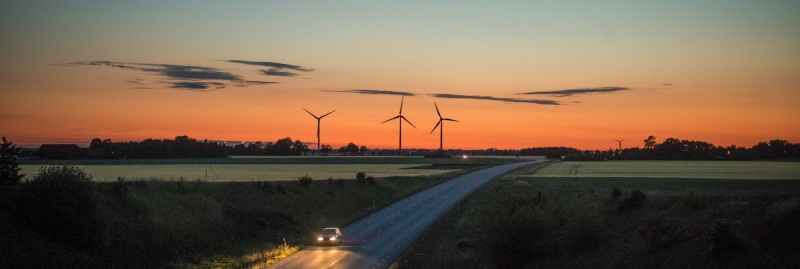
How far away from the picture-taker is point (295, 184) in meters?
73.8

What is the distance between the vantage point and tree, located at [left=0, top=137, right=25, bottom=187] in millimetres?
38250

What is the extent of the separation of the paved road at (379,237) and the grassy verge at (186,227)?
209 centimetres

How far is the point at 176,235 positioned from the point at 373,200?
39.2m

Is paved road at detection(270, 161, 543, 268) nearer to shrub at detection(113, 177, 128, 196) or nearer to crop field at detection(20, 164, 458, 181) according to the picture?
shrub at detection(113, 177, 128, 196)

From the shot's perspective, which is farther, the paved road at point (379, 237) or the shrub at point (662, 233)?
the paved road at point (379, 237)

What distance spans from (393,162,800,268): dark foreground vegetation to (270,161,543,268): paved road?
1.65 m

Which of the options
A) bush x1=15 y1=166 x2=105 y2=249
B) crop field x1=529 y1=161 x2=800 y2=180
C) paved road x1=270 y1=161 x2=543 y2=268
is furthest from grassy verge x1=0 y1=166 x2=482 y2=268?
crop field x1=529 y1=161 x2=800 y2=180

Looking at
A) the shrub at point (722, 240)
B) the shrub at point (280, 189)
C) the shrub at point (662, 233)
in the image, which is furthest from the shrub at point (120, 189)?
the shrub at point (722, 240)

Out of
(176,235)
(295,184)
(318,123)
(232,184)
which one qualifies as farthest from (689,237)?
(318,123)

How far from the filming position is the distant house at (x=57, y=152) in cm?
16788

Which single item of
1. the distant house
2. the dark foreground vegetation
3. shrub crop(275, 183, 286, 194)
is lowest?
the dark foreground vegetation

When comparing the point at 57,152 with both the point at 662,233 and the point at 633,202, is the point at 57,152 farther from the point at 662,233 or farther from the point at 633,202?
the point at 662,233

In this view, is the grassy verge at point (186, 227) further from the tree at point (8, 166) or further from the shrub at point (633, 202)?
the shrub at point (633, 202)

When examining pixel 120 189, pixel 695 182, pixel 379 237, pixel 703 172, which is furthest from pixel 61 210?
pixel 703 172
